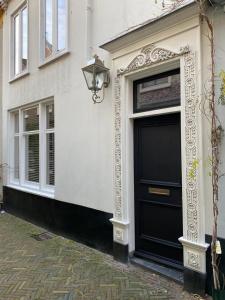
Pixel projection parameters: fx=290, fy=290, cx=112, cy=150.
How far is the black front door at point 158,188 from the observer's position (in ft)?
13.0

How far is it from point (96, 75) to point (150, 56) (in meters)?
1.01

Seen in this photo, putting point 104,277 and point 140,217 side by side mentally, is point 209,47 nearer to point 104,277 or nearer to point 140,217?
point 140,217

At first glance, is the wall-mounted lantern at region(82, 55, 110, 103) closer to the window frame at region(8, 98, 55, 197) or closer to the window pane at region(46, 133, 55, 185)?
the window frame at region(8, 98, 55, 197)

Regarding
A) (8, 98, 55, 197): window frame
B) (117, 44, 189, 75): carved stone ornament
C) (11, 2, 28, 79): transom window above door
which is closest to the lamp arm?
(117, 44, 189, 75): carved stone ornament

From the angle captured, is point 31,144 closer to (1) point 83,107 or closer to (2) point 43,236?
(2) point 43,236

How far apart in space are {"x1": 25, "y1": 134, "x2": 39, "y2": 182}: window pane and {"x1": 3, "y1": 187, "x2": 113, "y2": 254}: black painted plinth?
1.59ft

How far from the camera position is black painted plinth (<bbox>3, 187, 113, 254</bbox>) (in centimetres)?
483

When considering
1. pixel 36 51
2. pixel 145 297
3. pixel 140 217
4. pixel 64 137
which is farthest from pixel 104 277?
pixel 36 51

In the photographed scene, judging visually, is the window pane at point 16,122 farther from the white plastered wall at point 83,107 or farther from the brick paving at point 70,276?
the brick paving at point 70,276

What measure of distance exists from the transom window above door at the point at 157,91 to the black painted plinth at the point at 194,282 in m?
2.14

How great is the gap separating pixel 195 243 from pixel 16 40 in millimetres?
7285

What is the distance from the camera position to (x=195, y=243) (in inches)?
136

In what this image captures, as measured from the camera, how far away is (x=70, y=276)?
403 cm

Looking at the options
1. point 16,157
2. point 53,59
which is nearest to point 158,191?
point 53,59
